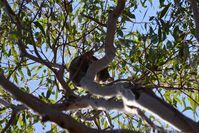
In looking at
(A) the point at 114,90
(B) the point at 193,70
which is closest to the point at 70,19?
(B) the point at 193,70

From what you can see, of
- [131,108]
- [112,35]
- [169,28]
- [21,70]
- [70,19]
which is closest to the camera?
[131,108]

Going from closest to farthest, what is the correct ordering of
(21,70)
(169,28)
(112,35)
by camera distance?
(112,35)
(169,28)
(21,70)

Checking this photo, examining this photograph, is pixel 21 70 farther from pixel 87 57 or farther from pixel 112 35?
pixel 112 35

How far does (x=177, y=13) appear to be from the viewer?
3129 millimetres

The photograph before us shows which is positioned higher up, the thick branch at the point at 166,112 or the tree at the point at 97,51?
the tree at the point at 97,51

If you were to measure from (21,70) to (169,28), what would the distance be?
1.28 metres

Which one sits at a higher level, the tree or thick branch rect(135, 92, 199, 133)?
the tree

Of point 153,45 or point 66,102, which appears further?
point 153,45

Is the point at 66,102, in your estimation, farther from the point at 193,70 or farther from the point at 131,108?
the point at 193,70

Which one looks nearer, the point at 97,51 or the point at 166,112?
the point at 166,112

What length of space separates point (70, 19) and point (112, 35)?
115 cm

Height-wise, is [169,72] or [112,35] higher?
[169,72]

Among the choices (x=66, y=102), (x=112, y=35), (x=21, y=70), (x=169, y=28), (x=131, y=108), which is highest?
(x=21, y=70)

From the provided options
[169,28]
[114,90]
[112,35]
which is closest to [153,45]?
[169,28]
